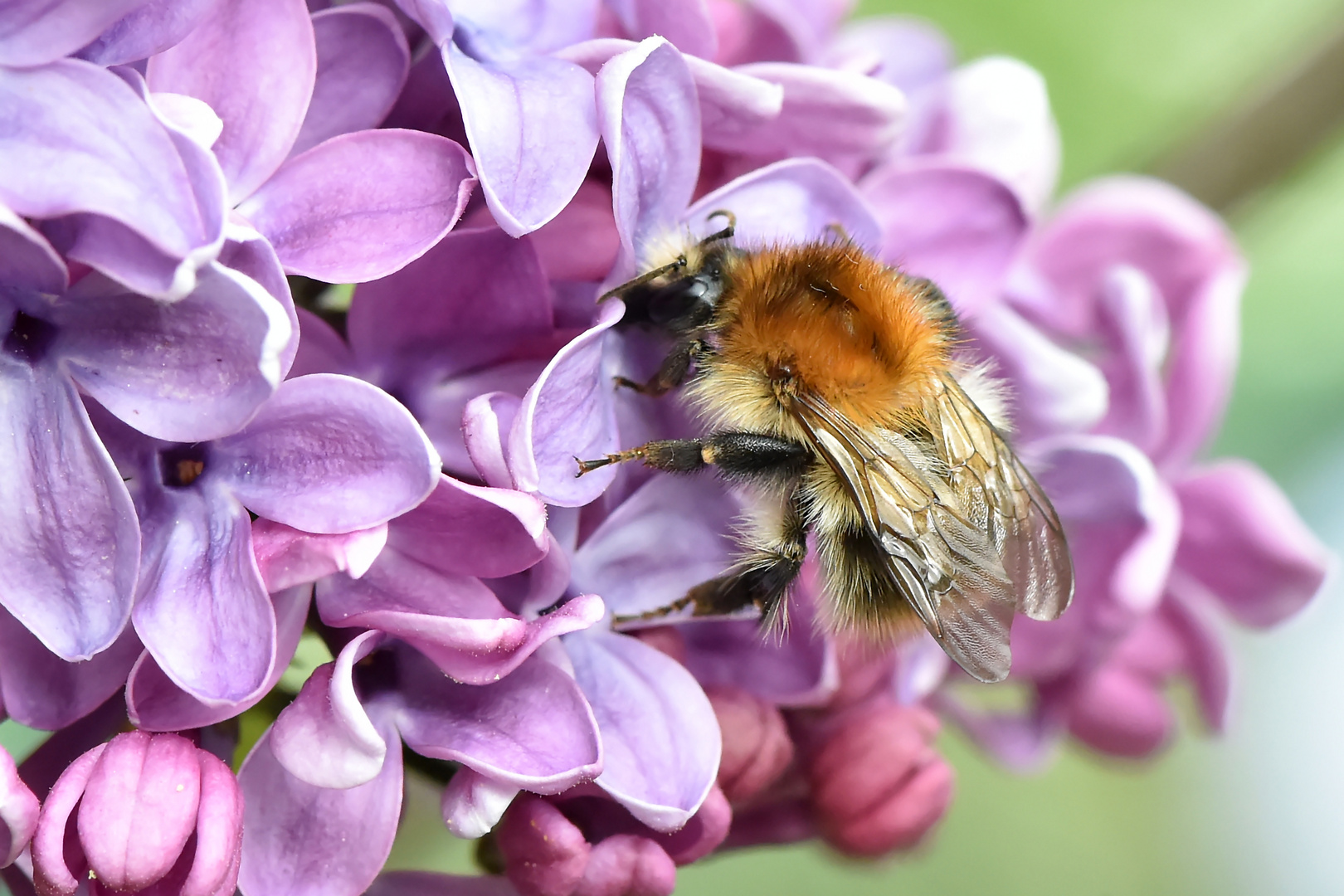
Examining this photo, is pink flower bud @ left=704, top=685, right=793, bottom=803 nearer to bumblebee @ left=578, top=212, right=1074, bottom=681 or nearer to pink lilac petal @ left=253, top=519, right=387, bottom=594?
bumblebee @ left=578, top=212, right=1074, bottom=681

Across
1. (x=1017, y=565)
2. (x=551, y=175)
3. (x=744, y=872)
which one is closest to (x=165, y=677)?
(x=551, y=175)

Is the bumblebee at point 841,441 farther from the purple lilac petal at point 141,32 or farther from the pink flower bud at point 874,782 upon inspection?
the purple lilac petal at point 141,32

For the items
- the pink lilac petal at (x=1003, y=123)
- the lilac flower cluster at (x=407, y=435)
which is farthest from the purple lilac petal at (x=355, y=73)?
the pink lilac petal at (x=1003, y=123)

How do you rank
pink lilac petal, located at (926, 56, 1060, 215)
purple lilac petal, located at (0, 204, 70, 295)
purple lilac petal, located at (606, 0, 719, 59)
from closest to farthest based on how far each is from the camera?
purple lilac petal, located at (0, 204, 70, 295), purple lilac petal, located at (606, 0, 719, 59), pink lilac petal, located at (926, 56, 1060, 215)

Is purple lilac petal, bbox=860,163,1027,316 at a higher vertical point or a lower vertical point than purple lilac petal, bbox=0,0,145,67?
lower

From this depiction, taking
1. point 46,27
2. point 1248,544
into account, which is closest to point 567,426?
point 46,27

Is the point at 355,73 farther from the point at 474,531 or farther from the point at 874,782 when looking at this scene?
the point at 874,782

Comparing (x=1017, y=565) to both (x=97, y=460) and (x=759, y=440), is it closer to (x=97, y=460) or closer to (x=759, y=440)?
(x=759, y=440)

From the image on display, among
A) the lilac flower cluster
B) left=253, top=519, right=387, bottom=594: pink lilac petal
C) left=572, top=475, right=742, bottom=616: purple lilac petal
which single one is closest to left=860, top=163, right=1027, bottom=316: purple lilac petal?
the lilac flower cluster
